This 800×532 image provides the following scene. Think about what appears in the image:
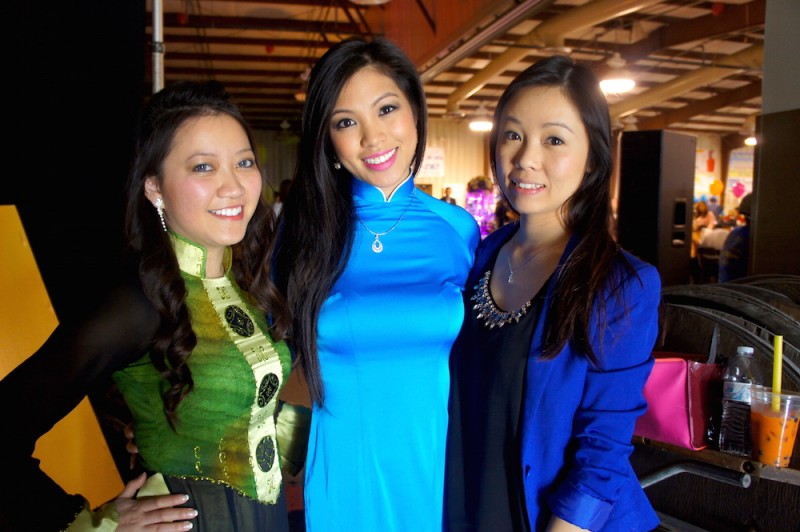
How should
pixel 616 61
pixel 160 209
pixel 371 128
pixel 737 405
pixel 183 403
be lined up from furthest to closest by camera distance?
1. pixel 616 61
2. pixel 371 128
3. pixel 737 405
4. pixel 160 209
5. pixel 183 403

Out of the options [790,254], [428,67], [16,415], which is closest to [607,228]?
[16,415]

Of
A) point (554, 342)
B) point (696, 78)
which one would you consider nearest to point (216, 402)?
point (554, 342)

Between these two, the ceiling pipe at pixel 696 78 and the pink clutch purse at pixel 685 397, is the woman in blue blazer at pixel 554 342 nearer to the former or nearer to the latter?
the pink clutch purse at pixel 685 397

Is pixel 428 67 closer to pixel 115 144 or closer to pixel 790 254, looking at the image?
pixel 790 254

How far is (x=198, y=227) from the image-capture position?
1.36 m

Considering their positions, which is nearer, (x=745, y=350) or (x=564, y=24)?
(x=745, y=350)

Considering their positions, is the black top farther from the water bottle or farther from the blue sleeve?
the water bottle

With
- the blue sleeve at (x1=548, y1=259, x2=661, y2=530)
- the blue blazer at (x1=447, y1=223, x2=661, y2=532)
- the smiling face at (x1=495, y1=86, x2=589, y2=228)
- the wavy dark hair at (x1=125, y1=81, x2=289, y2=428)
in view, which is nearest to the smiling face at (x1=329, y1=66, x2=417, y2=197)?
the wavy dark hair at (x1=125, y1=81, x2=289, y2=428)

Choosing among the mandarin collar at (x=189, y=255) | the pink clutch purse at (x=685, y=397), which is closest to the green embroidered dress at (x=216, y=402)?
the mandarin collar at (x=189, y=255)

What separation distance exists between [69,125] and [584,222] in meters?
1.59

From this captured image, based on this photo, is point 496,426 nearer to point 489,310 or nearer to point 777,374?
point 489,310

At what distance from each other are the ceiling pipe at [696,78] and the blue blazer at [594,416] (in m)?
6.99

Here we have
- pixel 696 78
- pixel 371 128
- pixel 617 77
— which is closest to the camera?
pixel 371 128

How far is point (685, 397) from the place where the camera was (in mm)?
1584
